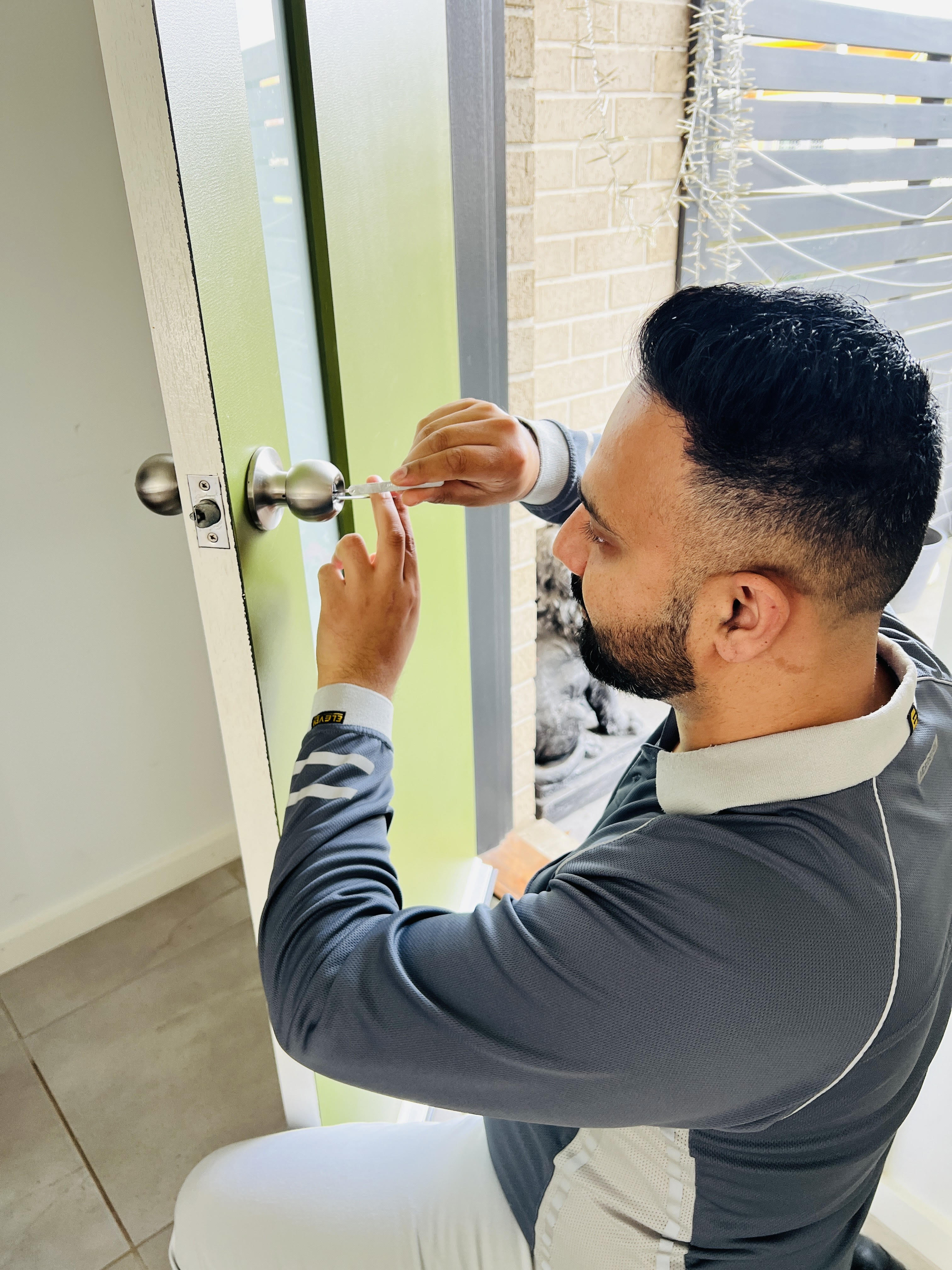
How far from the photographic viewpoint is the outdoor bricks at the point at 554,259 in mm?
1616

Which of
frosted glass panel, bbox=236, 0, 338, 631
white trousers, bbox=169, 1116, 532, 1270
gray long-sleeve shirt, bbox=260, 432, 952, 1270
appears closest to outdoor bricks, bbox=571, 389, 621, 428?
frosted glass panel, bbox=236, 0, 338, 631

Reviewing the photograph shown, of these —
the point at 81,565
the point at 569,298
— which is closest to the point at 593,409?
the point at 569,298

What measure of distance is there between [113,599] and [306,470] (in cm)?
97

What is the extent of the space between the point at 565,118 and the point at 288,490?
119cm

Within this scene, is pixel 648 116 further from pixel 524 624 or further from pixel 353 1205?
pixel 353 1205

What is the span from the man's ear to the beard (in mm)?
33

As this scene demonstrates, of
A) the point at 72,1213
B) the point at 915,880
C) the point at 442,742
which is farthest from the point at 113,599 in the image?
the point at 915,880

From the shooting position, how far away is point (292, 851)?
708mm

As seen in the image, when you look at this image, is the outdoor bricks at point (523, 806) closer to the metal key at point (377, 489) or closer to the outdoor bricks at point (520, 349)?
the outdoor bricks at point (520, 349)

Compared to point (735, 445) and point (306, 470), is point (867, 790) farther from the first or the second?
point (306, 470)

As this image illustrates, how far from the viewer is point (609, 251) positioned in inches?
68.8

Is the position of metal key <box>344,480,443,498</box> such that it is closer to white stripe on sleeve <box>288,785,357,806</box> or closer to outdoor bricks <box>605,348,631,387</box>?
white stripe on sleeve <box>288,785,357,806</box>

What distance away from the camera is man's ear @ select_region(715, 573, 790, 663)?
0.66 meters

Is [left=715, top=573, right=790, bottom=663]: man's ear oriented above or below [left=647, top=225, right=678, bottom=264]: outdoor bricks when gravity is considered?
below
